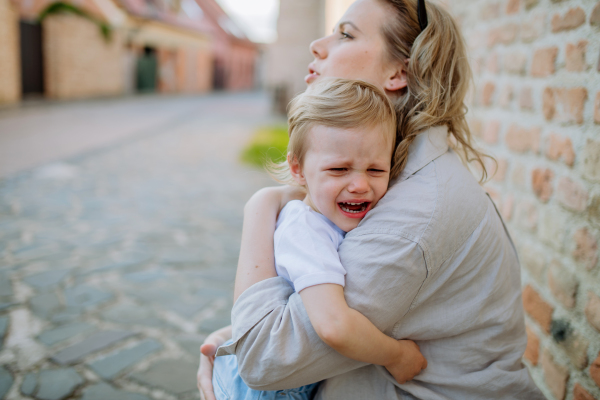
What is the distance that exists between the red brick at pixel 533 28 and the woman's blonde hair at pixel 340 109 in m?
1.11

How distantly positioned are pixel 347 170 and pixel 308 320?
44cm

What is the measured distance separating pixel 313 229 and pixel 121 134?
9507 millimetres

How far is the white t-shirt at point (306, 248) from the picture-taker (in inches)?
46.9

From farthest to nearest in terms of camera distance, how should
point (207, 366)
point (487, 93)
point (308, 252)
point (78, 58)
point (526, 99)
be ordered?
point (78, 58)
point (487, 93)
point (526, 99)
point (207, 366)
point (308, 252)

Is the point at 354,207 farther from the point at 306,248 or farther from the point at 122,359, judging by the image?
the point at 122,359

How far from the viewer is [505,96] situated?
95.1 inches

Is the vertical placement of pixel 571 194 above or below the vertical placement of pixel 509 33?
below

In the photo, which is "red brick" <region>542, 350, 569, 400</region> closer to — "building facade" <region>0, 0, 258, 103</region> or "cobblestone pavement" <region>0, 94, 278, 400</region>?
"cobblestone pavement" <region>0, 94, 278, 400</region>

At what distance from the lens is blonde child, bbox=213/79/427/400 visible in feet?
3.89

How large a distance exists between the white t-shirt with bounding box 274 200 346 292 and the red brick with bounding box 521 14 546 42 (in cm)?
139

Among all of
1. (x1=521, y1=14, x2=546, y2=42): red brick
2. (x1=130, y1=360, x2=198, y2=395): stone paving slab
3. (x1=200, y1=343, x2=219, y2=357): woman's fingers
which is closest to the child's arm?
(x1=200, y1=343, x2=219, y2=357): woman's fingers

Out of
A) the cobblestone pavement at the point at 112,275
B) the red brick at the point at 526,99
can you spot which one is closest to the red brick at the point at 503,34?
the red brick at the point at 526,99

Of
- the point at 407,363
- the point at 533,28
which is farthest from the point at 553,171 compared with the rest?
the point at 407,363

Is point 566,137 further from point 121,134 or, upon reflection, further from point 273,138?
point 121,134
